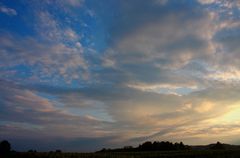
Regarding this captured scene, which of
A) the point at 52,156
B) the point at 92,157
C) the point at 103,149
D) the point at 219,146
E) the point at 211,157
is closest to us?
the point at 52,156

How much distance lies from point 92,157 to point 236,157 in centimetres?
3373

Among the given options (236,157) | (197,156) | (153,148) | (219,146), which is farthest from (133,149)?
(236,157)

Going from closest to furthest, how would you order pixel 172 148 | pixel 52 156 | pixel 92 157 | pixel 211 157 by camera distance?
pixel 52 156 → pixel 92 157 → pixel 211 157 → pixel 172 148

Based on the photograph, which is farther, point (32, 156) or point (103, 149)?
point (103, 149)

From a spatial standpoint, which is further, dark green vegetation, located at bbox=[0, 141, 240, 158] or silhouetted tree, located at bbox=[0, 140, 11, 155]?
silhouetted tree, located at bbox=[0, 140, 11, 155]

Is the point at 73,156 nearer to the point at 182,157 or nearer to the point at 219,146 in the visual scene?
the point at 182,157

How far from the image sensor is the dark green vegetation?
7038 centimetres

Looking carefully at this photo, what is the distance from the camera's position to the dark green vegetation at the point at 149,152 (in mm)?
70375

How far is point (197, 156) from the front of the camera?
8406 cm

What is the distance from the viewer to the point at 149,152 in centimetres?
10769

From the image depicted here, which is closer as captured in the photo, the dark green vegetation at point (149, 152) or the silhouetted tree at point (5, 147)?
the dark green vegetation at point (149, 152)

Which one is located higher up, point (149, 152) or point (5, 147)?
point (149, 152)

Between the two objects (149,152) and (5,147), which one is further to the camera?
(149,152)

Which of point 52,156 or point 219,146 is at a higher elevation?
point 219,146
